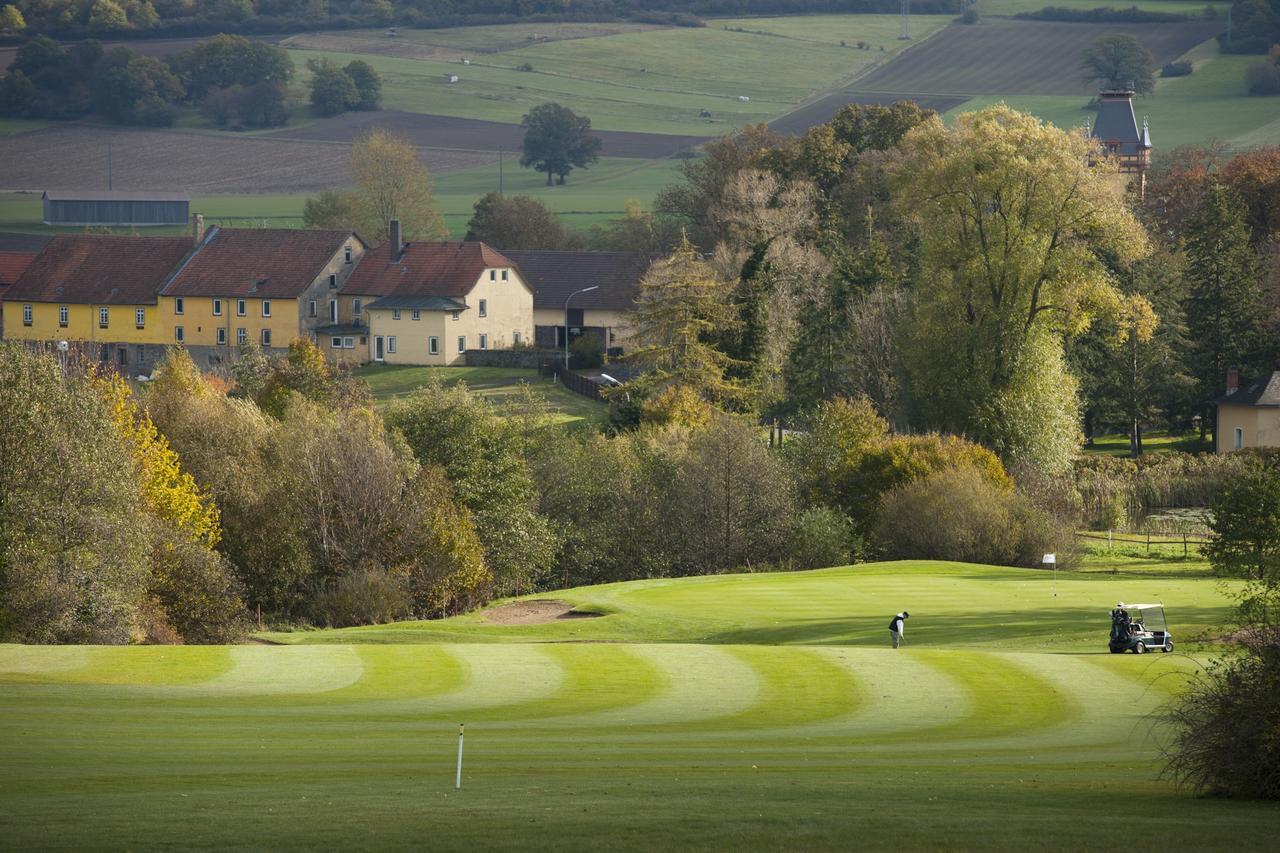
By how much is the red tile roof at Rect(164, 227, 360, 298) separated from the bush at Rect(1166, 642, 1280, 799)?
83.9 meters

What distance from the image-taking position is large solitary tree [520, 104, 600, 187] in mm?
167125

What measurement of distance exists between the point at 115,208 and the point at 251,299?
51.0m

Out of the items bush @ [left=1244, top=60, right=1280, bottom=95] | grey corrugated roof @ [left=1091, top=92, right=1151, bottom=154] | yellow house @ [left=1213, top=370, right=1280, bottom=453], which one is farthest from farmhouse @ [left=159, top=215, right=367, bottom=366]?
bush @ [left=1244, top=60, right=1280, bottom=95]

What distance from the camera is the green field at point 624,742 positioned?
1664 centimetres

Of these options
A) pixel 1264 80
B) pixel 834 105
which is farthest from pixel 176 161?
pixel 1264 80

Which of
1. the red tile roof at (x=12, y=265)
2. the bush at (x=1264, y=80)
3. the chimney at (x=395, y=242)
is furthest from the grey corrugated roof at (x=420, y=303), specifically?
the bush at (x=1264, y=80)

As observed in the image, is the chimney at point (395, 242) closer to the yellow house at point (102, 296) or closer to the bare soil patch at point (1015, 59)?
→ the yellow house at point (102, 296)

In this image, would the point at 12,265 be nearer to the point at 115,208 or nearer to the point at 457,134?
the point at 115,208

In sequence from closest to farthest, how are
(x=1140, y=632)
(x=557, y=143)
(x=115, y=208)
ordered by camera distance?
(x=1140, y=632) < (x=115, y=208) < (x=557, y=143)

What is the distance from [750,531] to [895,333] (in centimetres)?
1397

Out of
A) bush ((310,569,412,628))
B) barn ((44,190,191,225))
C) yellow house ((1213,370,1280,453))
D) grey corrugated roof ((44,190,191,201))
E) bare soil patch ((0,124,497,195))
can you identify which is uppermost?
bare soil patch ((0,124,497,195))

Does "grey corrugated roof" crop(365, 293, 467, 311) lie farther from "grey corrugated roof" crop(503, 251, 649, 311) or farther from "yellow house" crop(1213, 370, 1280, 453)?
"yellow house" crop(1213, 370, 1280, 453)

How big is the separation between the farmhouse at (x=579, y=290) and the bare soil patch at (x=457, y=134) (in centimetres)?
6792

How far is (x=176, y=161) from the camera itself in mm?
173250
